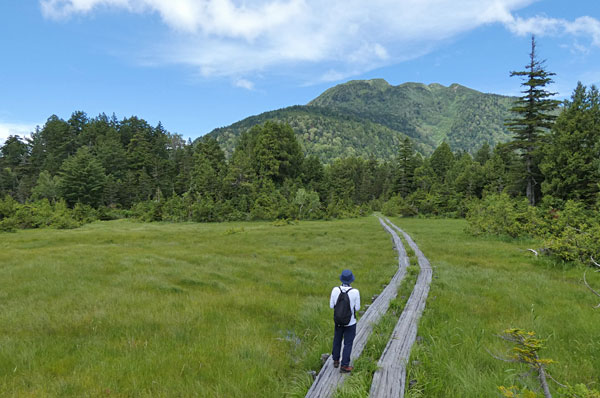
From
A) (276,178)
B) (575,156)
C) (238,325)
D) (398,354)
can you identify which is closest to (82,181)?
(276,178)

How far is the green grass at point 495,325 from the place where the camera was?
5.42m

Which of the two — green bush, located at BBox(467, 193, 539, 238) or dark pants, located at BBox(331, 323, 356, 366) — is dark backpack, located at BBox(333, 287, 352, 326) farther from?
green bush, located at BBox(467, 193, 539, 238)

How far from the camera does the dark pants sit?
5.77 meters

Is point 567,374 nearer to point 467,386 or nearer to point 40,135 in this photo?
point 467,386

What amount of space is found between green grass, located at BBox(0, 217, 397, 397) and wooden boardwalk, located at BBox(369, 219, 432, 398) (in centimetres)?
136

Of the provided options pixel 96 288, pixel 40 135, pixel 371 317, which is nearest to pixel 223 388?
pixel 371 317

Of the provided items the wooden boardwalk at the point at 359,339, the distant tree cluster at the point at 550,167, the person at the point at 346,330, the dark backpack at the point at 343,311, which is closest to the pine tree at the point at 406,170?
the distant tree cluster at the point at 550,167

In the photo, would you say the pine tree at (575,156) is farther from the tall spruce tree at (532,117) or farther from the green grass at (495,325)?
the green grass at (495,325)

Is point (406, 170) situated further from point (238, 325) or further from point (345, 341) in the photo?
point (345, 341)

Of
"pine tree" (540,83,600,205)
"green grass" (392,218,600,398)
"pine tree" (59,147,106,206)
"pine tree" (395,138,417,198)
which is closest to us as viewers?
"green grass" (392,218,600,398)

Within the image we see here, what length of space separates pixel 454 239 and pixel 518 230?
5.46m

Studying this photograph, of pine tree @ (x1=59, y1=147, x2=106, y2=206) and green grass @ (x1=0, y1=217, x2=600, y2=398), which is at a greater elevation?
pine tree @ (x1=59, y1=147, x2=106, y2=206)

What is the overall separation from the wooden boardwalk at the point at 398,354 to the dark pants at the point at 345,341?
2.04ft

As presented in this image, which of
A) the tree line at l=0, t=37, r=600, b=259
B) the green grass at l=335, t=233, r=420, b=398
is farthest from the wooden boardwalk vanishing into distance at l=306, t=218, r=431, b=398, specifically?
the tree line at l=0, t=37, r=600, b=259
